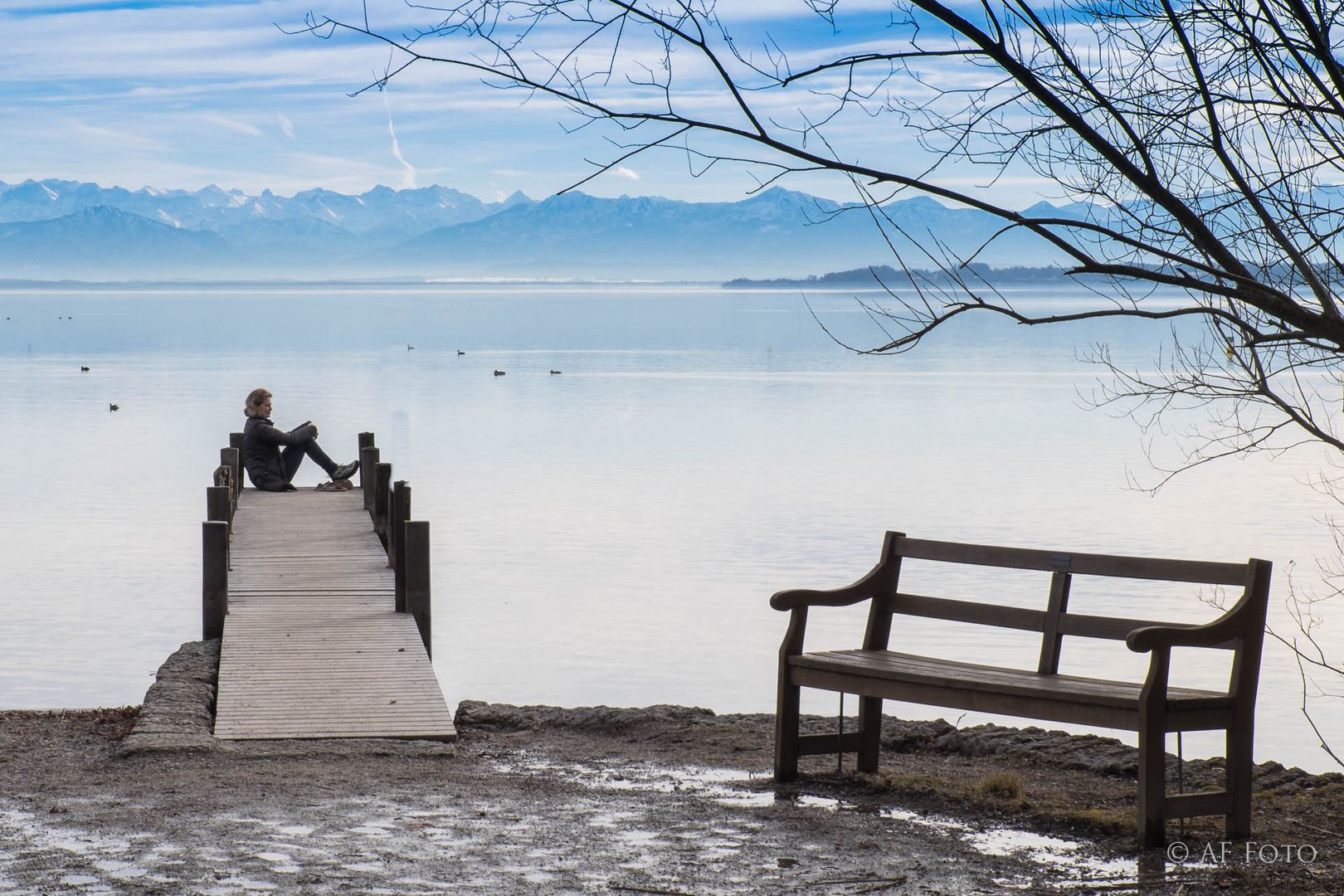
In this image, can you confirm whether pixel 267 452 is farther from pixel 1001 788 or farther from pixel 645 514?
pixel 1001 788

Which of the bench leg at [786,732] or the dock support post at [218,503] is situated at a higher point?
the dock support post at [218,503]

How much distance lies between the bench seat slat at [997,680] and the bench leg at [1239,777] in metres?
0.13

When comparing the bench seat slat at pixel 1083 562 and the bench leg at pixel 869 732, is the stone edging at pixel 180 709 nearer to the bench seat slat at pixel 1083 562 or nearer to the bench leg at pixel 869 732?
the bench leg at pixel 869 732

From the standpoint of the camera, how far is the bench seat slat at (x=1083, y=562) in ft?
18.4

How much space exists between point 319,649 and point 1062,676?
4700 mm

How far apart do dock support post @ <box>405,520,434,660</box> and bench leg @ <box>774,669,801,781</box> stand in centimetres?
425

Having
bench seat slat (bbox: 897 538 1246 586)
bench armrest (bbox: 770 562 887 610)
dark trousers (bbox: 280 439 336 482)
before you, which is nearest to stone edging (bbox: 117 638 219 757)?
bench armrest (bbox: 770 562 887 610)

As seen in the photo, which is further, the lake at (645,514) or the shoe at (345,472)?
the shoe at (345,472)

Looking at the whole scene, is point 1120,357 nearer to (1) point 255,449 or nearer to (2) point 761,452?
(2) point 761,452

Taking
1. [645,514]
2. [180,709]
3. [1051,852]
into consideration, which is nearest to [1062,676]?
[1051,852]

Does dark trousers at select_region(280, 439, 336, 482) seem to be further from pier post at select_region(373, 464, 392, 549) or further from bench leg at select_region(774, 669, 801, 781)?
bench leg at select_region(774, 669, 801, 781)

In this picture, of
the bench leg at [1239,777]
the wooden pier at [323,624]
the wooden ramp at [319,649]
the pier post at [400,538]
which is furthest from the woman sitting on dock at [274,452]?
the bench leg at [1239,777]

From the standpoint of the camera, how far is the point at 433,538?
66.8 ft

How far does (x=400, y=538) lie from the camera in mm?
10695
